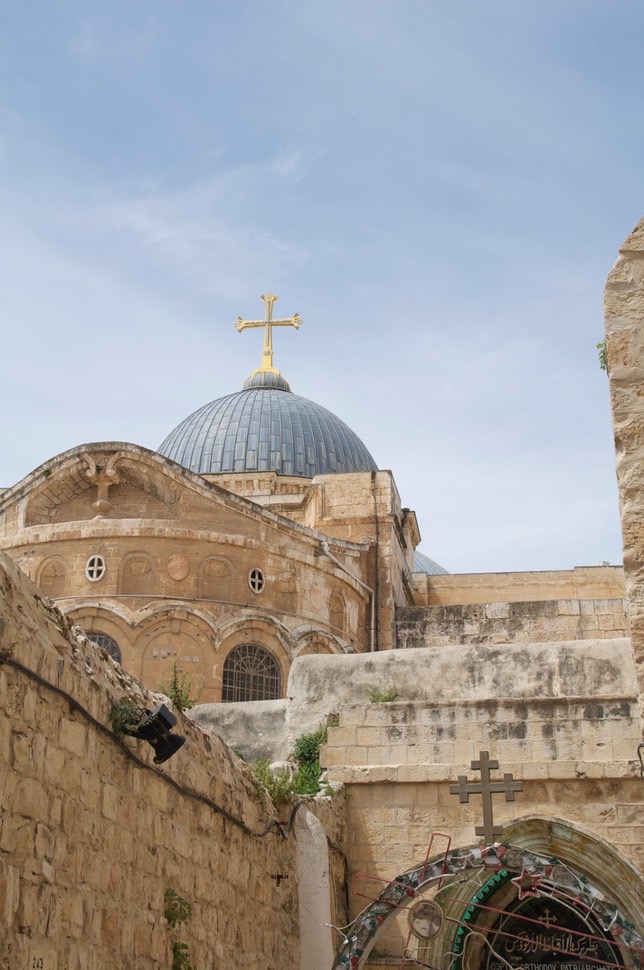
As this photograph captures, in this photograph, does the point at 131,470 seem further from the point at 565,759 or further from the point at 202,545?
the point at 565,759

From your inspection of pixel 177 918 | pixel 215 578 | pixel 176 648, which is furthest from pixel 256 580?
pixel 177 918

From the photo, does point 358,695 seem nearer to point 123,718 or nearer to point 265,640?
point 265,640

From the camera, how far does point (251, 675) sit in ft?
61.8

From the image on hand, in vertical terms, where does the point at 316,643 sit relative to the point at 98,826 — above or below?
above

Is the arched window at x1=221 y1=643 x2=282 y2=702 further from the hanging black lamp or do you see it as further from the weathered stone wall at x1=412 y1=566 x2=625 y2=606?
the hanging black lamp

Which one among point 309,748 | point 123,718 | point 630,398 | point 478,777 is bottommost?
point 123,718

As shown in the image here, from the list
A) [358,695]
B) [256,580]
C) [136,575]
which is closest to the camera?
[358,695]

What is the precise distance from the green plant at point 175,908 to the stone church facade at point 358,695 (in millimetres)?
144

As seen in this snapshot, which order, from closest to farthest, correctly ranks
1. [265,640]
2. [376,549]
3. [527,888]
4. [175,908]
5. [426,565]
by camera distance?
[175,908], [527,888], [265,640], [376,549], [426,565]

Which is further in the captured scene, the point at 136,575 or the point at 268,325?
the point at 268,325

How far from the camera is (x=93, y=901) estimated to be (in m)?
5.97

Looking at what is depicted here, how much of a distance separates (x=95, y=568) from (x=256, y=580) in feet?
7.98

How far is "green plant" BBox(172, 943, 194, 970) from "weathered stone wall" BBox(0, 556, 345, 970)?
0.17 feet

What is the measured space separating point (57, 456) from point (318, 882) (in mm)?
11136
